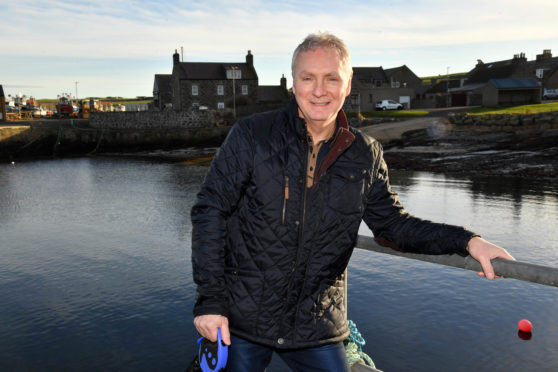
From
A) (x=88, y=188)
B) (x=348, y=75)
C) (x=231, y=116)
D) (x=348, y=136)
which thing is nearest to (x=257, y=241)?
(x=348, y=136)

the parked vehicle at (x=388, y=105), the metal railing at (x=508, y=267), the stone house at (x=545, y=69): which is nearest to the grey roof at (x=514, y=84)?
the parked vehicle at (x=388, y=105)

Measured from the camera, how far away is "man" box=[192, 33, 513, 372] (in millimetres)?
2500

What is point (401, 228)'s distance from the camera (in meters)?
2.79

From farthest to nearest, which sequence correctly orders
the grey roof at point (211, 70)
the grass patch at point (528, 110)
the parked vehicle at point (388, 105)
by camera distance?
the grey roof at point (211, 70) → the parked vehicle at point (388, 105) → the grass patch at point (528, 110)

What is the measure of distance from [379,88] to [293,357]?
61047 mm

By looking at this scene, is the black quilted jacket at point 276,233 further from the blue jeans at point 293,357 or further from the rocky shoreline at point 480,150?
the rocky shoreline at point 480,150

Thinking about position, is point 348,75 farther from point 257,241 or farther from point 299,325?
point 299,325

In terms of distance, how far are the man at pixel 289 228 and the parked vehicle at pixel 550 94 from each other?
231 feet

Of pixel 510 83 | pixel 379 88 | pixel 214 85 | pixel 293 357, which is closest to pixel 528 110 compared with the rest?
pixel 510 83

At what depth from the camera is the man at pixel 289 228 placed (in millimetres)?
2500

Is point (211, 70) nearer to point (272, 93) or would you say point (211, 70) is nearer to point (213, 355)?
point (272, 93)

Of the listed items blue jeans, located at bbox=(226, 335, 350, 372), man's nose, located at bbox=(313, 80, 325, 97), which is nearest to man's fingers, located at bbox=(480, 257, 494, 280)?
blue jeans, located at bbox=(226, 335, 350, 372)

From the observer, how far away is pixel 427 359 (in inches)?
257

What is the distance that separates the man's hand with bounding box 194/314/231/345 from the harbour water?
458cm
